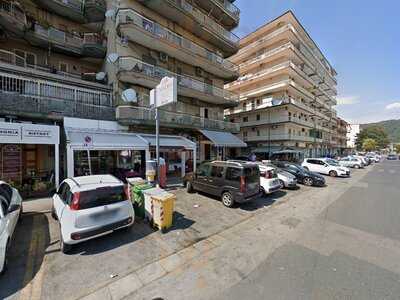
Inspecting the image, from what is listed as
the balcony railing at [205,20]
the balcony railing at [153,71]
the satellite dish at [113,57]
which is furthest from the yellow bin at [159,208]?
the balcony railing at [205,20]

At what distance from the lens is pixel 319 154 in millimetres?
45188

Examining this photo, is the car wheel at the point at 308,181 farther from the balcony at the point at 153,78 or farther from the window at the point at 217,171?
the balcony at the point at 153,78

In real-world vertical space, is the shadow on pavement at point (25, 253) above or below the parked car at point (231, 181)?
below

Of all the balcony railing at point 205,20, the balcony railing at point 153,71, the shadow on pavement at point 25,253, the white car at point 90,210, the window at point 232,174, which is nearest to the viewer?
the shadow on pavement at point 25,253

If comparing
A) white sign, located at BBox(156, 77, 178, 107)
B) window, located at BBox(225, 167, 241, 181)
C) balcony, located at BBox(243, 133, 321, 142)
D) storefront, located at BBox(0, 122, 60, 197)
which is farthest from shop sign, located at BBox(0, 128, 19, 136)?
balcony, located at BBox(243, 133, 321, 142)

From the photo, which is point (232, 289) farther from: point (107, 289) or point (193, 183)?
point (193, 183)

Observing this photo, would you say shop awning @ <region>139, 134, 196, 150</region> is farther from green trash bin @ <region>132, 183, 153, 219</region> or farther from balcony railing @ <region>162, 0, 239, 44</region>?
balcony railing @ <region>162, 0, 239, 44</region>

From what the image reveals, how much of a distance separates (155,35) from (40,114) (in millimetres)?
9529

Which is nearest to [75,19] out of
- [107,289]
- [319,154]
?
[107,289]

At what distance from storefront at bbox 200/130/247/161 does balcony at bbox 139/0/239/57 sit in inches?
393

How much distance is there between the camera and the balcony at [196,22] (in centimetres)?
1603

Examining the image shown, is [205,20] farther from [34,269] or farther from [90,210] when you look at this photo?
[34,269]

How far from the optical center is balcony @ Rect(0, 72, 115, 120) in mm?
10250

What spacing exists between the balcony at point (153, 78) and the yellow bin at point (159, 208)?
420 inches
